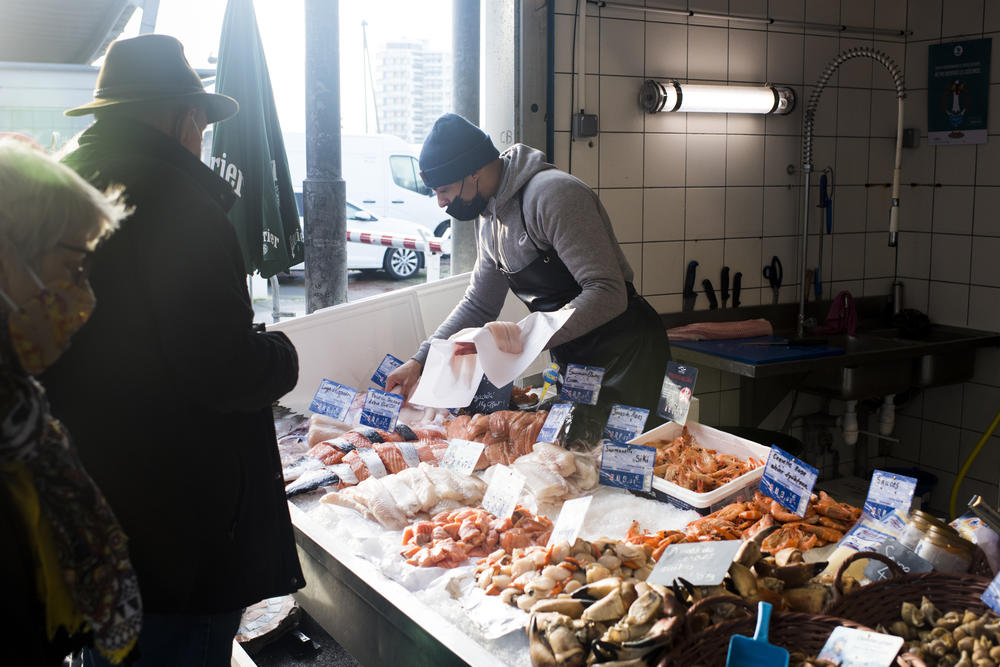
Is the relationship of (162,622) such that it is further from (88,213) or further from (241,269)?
(88,213)

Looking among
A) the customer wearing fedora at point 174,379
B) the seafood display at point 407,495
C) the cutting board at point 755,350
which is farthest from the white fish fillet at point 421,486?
the cutting board at point 755,350

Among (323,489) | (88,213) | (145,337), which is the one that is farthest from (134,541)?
(323,489)

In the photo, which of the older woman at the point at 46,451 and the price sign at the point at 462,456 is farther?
the price sign at the point at 462,456

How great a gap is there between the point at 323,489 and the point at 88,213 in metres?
1.50

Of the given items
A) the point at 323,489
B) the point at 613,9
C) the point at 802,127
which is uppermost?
the point at 613,9

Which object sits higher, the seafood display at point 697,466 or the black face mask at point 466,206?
the black face mask at point 466,206

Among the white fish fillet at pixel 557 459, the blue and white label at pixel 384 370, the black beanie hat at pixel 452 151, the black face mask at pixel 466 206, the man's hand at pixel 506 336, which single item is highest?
the black beanie hat at pixel 452 151

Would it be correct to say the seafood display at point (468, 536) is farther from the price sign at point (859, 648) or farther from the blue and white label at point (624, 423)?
the price sign at point (859, 648)

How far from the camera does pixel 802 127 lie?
4742 mm

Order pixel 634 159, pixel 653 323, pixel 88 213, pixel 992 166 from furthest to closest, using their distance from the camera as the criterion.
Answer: pixel 992 166 < pixel 634 159 < pixel 653 323 < pixel 88 213

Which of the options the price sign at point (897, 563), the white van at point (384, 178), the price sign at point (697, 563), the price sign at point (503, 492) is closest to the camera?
the price sign at point (697, 563)

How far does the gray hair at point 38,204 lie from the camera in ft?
3.23

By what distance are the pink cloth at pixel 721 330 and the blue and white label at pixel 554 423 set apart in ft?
6.18

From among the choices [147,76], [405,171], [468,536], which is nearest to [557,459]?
[468,536]
